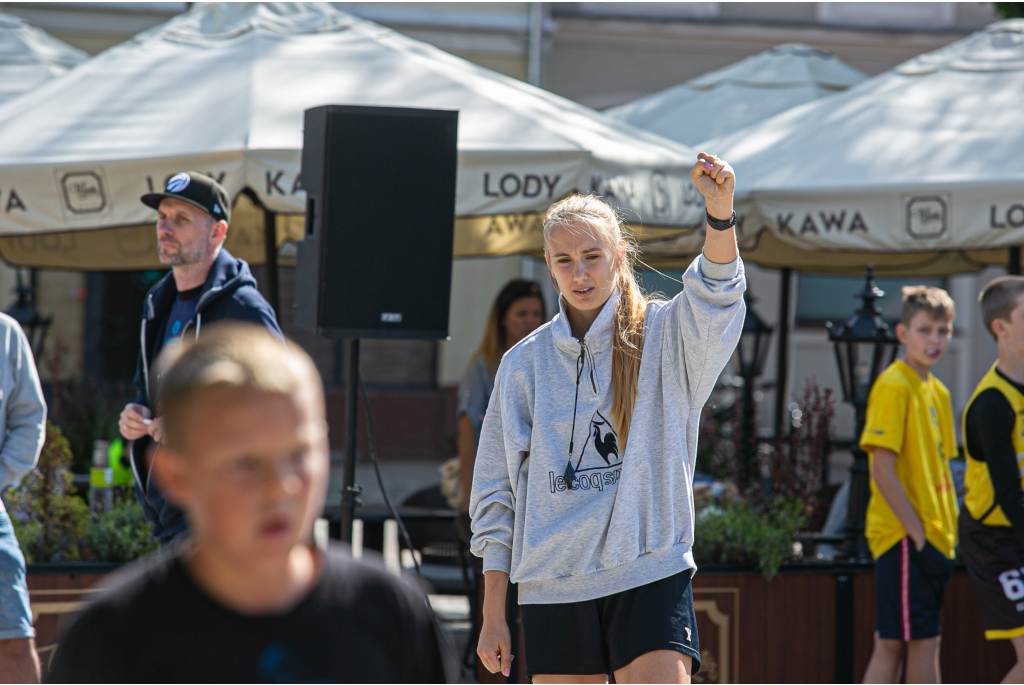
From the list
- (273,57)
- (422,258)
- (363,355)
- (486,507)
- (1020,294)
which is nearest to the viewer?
(486,507)

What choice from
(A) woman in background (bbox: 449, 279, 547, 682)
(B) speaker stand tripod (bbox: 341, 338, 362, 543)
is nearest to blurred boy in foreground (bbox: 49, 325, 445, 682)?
(B) speaker stand tripod (bbox: 341, 338, 362, 543)

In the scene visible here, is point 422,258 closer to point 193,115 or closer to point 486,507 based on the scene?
point 193,115

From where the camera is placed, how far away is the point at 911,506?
4.59 metres

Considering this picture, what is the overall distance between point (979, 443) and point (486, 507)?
2118mm

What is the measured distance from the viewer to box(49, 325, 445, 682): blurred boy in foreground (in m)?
1.39

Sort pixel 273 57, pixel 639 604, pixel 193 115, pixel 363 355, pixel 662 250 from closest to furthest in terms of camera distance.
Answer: pixel 639 604 < pixel 193 115 < pixel 273 57 < pixel 662 250 < pixel 363 355

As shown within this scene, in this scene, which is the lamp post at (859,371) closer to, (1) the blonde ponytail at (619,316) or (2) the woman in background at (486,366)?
(2) the woman in background at (486,366)

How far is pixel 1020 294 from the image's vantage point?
4.20 m

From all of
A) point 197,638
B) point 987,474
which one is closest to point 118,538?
point 987,474

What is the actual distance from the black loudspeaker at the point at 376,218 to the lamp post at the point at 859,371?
206 centimetres

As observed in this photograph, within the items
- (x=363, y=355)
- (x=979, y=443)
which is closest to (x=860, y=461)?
(x=979, y=443)

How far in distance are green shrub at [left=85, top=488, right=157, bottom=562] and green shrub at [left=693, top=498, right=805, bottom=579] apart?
7.50 ft

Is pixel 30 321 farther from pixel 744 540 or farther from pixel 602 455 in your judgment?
pixel 602 455

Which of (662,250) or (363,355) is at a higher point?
(662,250)
